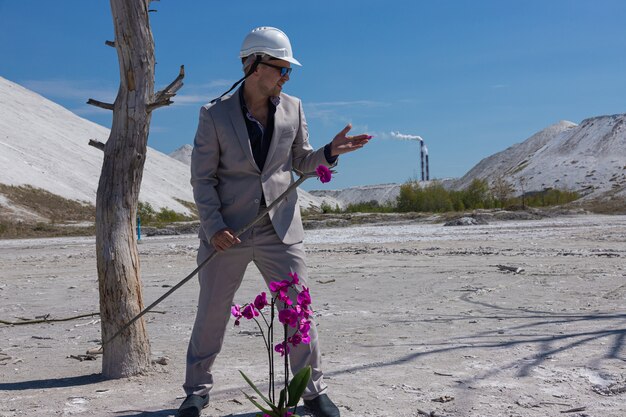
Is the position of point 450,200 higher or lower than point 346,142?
higher

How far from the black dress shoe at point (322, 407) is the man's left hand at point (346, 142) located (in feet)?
4.14

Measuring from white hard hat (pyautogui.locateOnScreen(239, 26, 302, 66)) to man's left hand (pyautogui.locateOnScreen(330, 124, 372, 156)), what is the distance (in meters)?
0.41

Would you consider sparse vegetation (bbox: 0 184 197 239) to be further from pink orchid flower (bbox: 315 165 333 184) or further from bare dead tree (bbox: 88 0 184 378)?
pink orchid flower (bbox: 315 165 333 184)

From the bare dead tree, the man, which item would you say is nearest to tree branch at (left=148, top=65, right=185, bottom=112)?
the bare dead tree

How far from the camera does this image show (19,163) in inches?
2055

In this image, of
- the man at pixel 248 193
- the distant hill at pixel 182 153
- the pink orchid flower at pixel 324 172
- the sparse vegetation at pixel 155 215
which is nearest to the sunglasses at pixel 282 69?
the man at pixel 248 193

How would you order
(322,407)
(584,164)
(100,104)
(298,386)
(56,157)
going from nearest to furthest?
(298,386) → (322,407) → (100,104) → (56,157) → (584,164)

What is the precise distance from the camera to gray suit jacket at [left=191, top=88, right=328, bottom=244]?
Answer: 409cm

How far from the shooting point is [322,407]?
13.4 ft

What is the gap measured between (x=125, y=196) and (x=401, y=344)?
2401mm

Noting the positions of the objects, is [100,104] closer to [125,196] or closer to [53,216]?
[125,196]

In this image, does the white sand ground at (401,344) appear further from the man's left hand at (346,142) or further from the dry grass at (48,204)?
the dry grass at (48,204)

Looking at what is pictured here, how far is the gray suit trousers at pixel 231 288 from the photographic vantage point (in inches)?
162

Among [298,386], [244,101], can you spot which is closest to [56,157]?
[244,101]
